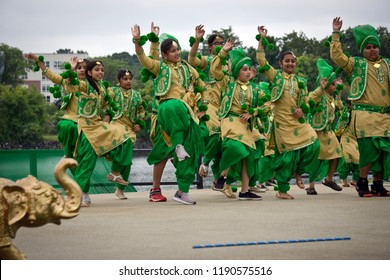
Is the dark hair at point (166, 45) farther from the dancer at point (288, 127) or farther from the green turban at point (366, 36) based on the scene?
the green turban at point (366, 36)

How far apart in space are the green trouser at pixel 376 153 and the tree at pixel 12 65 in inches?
2655

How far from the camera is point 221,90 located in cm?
1343

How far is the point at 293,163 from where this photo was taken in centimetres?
1256

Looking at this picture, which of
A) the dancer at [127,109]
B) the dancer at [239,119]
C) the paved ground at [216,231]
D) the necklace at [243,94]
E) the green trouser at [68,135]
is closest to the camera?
the paved ground at [216,231]

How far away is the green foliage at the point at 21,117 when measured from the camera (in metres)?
66.9

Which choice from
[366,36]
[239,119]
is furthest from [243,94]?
[366,36]

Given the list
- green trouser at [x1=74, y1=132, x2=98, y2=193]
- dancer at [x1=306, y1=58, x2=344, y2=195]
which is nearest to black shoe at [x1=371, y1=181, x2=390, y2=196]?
dancer at [x1=306, y1=58, x2=344, y2=195]

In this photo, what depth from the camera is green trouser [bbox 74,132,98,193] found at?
11742 millimetres

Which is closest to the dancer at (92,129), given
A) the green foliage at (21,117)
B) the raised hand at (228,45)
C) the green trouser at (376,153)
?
the raised hand at (228,45)

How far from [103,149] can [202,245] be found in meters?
5.10

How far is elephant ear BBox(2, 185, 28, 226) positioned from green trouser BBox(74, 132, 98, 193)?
6128mm

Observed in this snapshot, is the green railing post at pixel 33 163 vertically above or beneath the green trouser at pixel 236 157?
beneath
